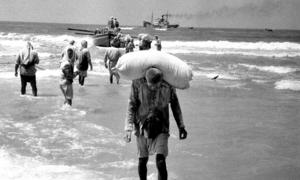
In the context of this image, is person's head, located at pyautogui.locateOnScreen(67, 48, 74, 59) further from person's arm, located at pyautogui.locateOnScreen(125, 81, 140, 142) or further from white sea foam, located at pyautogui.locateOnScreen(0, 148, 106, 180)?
person's arm, located at pyautogui.locateOnScreen(125, 81, 140, 142)

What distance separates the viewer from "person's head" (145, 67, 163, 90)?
454 cm

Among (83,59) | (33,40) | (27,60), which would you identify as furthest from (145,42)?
(33,40)

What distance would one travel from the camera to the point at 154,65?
15.2ft

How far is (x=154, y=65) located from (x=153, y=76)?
0.16 metres

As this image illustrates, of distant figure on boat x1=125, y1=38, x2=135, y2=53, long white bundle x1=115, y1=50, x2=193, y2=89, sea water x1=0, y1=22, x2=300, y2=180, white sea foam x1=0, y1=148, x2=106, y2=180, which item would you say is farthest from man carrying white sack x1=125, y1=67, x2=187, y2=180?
distant figure on boat x1=125, y1=38, x2=135, y2=53

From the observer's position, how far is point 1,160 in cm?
617

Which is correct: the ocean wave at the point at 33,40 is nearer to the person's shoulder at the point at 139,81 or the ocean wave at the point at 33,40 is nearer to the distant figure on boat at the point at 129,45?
the distant figure on boat at the point at 129,45

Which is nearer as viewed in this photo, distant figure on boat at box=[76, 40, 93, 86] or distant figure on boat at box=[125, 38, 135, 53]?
distant figure on boat at box=[76, 40, 93, 86]

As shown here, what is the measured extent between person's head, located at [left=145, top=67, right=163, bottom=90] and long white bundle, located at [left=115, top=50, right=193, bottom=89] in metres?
0.10

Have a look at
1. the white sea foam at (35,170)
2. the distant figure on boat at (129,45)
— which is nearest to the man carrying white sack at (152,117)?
the white sea foam at (35,170)

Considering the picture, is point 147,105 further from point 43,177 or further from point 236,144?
point 236,144

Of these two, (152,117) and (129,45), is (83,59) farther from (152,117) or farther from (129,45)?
(152,117)

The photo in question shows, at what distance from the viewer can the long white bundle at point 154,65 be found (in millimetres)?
4645

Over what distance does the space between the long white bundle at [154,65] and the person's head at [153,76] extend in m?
0.10
